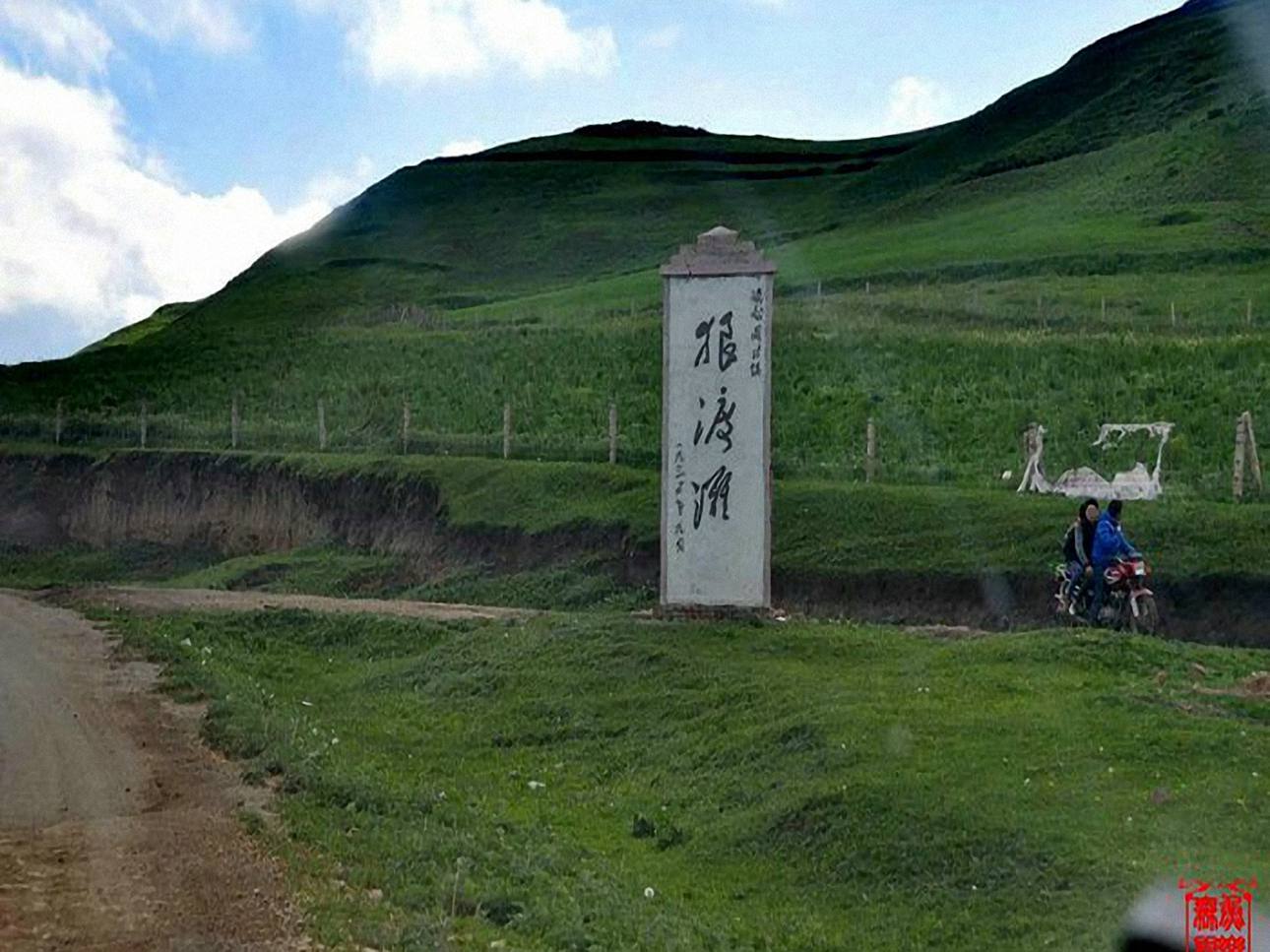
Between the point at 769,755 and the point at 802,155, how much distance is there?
114m

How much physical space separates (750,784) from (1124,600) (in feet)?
25.5

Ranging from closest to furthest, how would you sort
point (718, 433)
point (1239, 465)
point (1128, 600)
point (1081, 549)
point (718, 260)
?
point (1128, 600), point (1081, 549), point (718, 433), point (718, 260), point (1239, 465)

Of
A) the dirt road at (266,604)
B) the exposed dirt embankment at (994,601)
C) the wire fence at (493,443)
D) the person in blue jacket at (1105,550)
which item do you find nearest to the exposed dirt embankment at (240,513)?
the wire fence at (493,443)

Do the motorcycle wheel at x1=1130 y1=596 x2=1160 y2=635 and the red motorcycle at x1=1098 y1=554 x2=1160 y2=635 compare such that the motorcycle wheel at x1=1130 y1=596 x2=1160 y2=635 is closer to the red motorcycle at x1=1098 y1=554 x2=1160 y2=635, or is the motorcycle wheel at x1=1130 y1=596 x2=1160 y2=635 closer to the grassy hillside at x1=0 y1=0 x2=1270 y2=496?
the red motorcycle at x1=1098 y1=554 x2=1160 y2=635

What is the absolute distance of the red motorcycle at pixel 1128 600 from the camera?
62.5 ft

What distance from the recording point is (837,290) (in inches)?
2426

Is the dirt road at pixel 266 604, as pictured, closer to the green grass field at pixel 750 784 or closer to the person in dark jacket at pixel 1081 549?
the green grass field at pixel 750 784

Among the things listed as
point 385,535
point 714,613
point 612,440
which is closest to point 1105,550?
point 714,613

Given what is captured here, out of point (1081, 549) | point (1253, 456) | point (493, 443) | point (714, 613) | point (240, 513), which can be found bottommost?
point (714, 613)

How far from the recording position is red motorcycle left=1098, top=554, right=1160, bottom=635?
19.0 m

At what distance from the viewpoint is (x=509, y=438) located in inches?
1377

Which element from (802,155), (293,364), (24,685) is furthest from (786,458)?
(802,155)

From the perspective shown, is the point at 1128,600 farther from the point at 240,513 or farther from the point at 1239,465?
the point at 240,513

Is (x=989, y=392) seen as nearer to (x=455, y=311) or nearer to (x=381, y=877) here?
(x=381, y=877)
